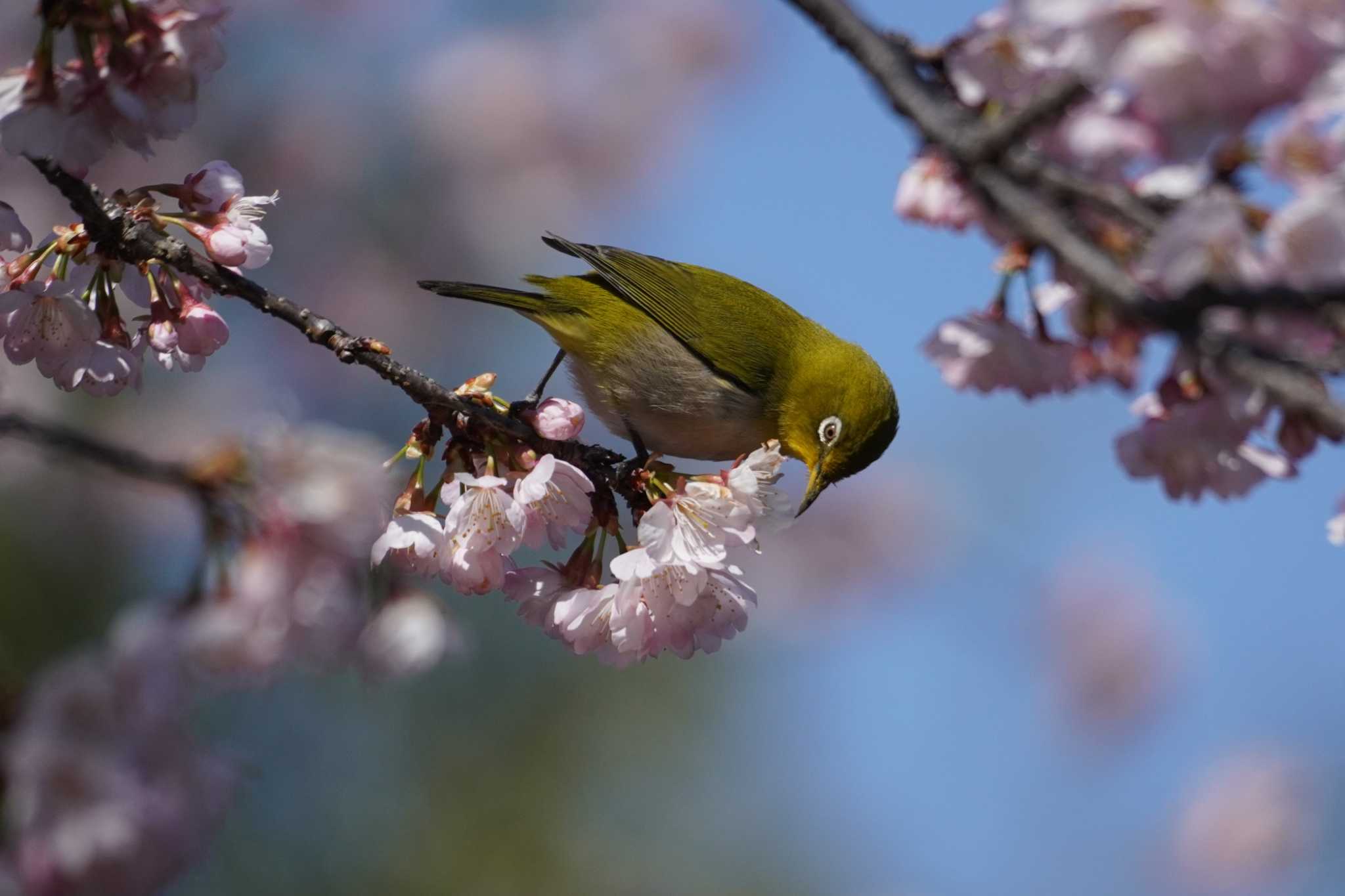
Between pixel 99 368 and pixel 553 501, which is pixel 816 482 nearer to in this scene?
pixel 553 501

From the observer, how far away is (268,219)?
29.6 ft

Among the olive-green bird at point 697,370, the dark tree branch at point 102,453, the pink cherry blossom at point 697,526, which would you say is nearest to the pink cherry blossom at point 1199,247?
the pink cherry blossom at point 697,526

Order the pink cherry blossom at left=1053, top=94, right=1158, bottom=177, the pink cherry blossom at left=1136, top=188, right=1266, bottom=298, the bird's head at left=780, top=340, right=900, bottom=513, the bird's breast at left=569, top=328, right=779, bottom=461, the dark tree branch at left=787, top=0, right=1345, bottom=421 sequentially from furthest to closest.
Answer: the bird's breast at left=569, top=328, right=779, bottom=461 → the bird's head at left=780, top=340, right=900, bottom=513 → the pink cherry blossom at left=1053, top=94, right=1158, bottom=177 → the pink cherry blossom at left=1136, top=188, right=1266, bottom=298 → the dark tree branch at left=787, top=0, right=1345, bottom=421

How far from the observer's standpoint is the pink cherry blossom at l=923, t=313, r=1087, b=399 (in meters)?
2.48

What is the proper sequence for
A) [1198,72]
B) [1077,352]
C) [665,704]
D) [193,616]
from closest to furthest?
1. [1198,72]
2. [193,616]
3. [1077,352]
4. [665,704]

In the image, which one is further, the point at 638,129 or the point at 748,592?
the point at 638,129

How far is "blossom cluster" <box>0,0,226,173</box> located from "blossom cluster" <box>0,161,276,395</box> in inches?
17.7

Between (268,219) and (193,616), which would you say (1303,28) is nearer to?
(193,616)

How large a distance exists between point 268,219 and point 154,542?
2573 mm

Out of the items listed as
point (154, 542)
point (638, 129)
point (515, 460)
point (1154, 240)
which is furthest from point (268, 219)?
point (1154, 240)

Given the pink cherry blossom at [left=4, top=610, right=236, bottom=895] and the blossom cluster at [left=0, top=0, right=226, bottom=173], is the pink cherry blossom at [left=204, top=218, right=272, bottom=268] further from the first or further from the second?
the pink cherry blossom at [left=4, top=610, right=236, bottom=895]

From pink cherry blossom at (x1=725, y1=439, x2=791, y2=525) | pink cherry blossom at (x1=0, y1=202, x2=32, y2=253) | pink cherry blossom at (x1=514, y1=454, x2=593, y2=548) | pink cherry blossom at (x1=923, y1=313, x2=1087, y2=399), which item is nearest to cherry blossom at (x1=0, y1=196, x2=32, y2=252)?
pink cherry blossom at (x1=0, y1=202, x2=32, y2=253)

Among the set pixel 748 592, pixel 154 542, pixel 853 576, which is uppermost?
pixel 748 592

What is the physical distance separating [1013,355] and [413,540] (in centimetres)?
130
